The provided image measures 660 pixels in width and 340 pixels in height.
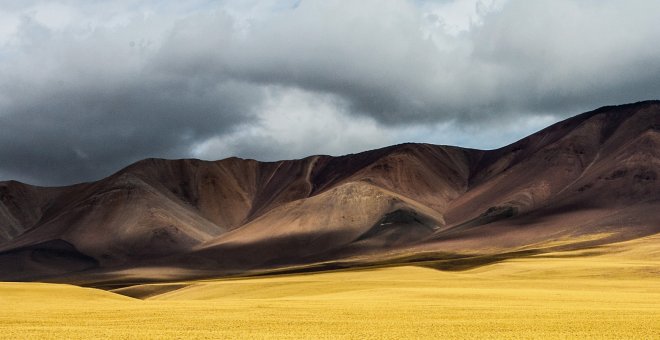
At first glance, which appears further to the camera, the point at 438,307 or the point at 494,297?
the point at 494,297

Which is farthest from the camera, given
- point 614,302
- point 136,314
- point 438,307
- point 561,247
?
point 561,247

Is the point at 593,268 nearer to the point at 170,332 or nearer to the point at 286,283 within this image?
the point at 286,283

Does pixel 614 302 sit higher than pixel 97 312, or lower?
lower

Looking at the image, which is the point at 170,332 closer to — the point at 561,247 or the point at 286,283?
the point at 286,283

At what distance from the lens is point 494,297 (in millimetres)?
64250

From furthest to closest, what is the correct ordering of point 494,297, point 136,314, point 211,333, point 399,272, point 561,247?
point 561,247 < point 399,272 < point 494,297 < point 136,314 < point 211,333

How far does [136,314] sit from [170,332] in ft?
41.6

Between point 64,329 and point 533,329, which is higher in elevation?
point 64,329

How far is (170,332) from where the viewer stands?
36375 millimetres

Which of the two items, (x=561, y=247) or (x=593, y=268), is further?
(x=561, y=247)

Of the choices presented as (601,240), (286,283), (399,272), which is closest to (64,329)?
(286,283)

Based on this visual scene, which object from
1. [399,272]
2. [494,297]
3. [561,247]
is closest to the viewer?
[494,297]

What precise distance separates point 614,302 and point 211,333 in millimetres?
32495

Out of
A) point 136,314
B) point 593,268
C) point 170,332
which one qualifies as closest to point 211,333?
point 170,332
